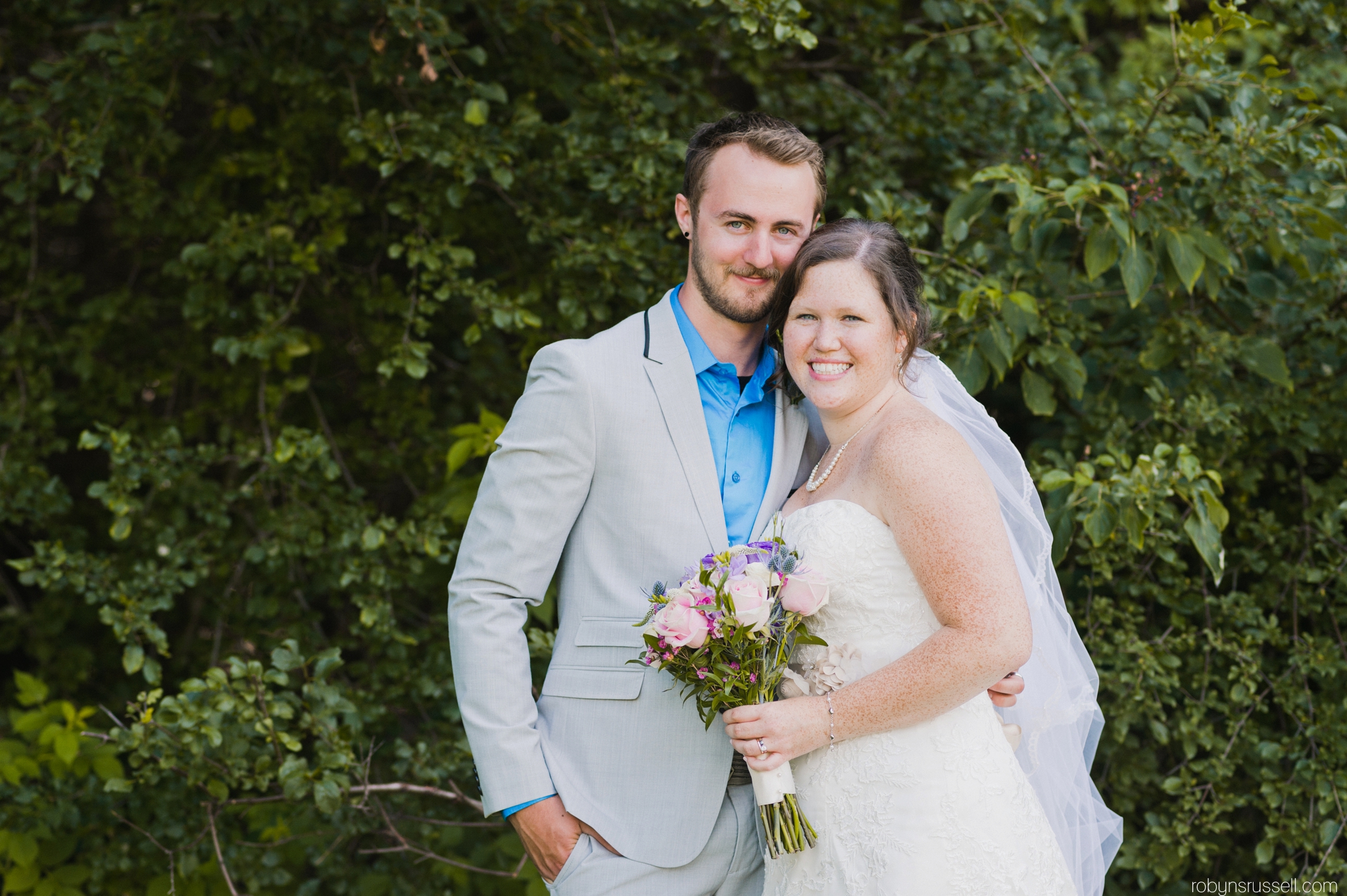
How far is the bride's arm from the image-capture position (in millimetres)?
1813

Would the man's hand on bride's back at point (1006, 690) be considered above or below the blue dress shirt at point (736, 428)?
below

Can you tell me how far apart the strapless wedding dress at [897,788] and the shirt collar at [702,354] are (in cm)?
44

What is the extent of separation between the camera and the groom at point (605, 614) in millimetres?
1999

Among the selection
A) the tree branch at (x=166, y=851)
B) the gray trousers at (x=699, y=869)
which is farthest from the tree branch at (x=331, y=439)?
the gray trousers at (x=699, y=869)

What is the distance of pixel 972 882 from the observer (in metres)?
1.85

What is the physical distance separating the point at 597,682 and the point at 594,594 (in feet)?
0.58

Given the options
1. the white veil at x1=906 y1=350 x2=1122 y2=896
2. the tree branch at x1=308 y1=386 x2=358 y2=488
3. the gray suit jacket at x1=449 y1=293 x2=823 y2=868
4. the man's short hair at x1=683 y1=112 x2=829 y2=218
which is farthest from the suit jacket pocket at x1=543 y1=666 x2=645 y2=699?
the tree branch at x1=308 y1=386 x2=358 y2=488

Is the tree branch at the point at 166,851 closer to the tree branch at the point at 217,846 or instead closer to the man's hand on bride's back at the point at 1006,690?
the tree branch at the point at 217,846

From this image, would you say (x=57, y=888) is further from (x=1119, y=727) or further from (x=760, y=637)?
(x=1119, y=727)

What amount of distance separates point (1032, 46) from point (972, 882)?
277cm

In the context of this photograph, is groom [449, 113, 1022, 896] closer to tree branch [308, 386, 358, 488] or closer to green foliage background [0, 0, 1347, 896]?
green foliage background [0, 0, 1347, 896]

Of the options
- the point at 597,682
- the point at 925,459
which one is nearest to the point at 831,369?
the point at 925,459

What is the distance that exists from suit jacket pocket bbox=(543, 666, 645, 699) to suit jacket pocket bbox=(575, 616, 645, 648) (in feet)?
0.16

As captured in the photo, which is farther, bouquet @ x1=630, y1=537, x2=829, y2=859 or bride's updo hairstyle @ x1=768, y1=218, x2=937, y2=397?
bride's updo hairstyle @ x1=768, y1=218, x2=937, y2=397
